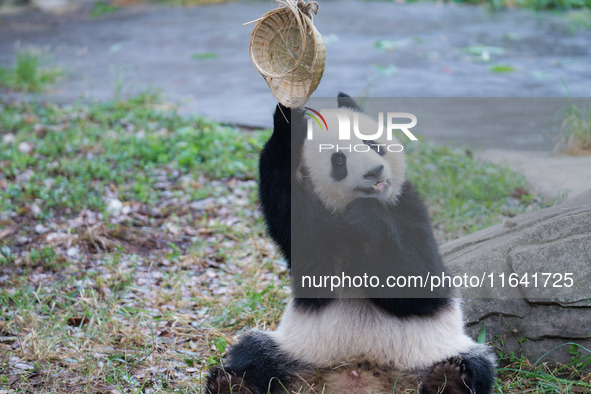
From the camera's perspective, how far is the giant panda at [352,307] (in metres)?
2.25

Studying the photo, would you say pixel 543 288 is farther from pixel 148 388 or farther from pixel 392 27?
pixel 392 27

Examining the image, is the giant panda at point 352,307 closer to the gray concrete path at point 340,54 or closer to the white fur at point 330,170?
the white fur at point 330,170

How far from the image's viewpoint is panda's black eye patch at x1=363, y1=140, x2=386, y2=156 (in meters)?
2.39

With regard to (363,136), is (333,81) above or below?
below

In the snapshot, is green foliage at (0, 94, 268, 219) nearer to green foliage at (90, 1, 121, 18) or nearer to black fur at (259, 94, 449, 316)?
black fur at (259, 94, 449, 316)

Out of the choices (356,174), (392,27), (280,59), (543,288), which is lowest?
(392,27)

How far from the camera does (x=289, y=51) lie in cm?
229

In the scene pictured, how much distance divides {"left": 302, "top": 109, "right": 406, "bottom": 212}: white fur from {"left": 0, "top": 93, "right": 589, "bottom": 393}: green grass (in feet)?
3.22

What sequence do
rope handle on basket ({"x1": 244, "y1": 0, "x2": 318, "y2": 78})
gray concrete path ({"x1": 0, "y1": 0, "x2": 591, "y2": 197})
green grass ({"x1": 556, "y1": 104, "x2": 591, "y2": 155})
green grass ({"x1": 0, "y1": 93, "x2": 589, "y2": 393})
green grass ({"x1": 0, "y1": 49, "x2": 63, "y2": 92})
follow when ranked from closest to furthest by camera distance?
rope handle on basket ({"x1": 244, "y1": 0, "x2": 318, "y2": 78})
green grass ({"x1": 0, "y1": 93, "x2": 589, "y2": 393})
green grass ({"x1": 556, "y1": 104, "x2": 591, "y2": 155})
gray concrete path ({"x1": 0, "y1": 0, "x2": 591, "y2": 197})
green grass ({"x1": 0, "y1": 49, "x2": 63, "y2": 92})

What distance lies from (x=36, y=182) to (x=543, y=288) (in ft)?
11.9

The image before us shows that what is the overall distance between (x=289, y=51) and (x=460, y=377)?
1.28m

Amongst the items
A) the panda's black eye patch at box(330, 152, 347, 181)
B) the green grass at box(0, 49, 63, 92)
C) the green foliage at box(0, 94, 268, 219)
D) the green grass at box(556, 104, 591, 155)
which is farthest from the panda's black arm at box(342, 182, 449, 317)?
the green grass at box(0, 49, 63, 92)

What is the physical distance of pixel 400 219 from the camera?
92.2 inches

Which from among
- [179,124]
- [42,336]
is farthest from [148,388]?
[179,124]
